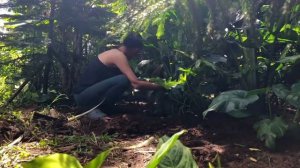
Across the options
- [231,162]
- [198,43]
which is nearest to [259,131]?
[231,162]

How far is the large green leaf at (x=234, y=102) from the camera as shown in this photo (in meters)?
1.97

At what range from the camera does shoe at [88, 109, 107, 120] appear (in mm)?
3070

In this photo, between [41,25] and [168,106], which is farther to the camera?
[41,25]

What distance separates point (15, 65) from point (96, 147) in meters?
2.09

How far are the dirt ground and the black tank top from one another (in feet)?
1.71

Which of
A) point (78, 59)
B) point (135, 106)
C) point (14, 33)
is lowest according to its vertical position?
point (135, 106)

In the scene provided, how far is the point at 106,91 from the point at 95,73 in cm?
21

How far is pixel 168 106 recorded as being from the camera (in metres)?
2.90

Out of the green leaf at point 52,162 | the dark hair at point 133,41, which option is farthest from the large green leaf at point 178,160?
the dark hair at point 133,41

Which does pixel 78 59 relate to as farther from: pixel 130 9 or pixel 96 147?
pixel 96 147

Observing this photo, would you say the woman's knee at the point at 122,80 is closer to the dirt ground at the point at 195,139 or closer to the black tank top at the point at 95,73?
the black tank top at the point at 95,73

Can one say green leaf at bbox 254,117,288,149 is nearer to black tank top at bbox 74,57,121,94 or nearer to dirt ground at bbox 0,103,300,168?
dirt ground at bbox 0,103,300,168

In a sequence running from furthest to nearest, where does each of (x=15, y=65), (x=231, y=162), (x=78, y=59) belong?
(x=78, y=59) < (x=15, y=65) < (x=231, y=162)

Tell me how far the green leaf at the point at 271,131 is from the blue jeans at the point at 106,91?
60.8 inches
